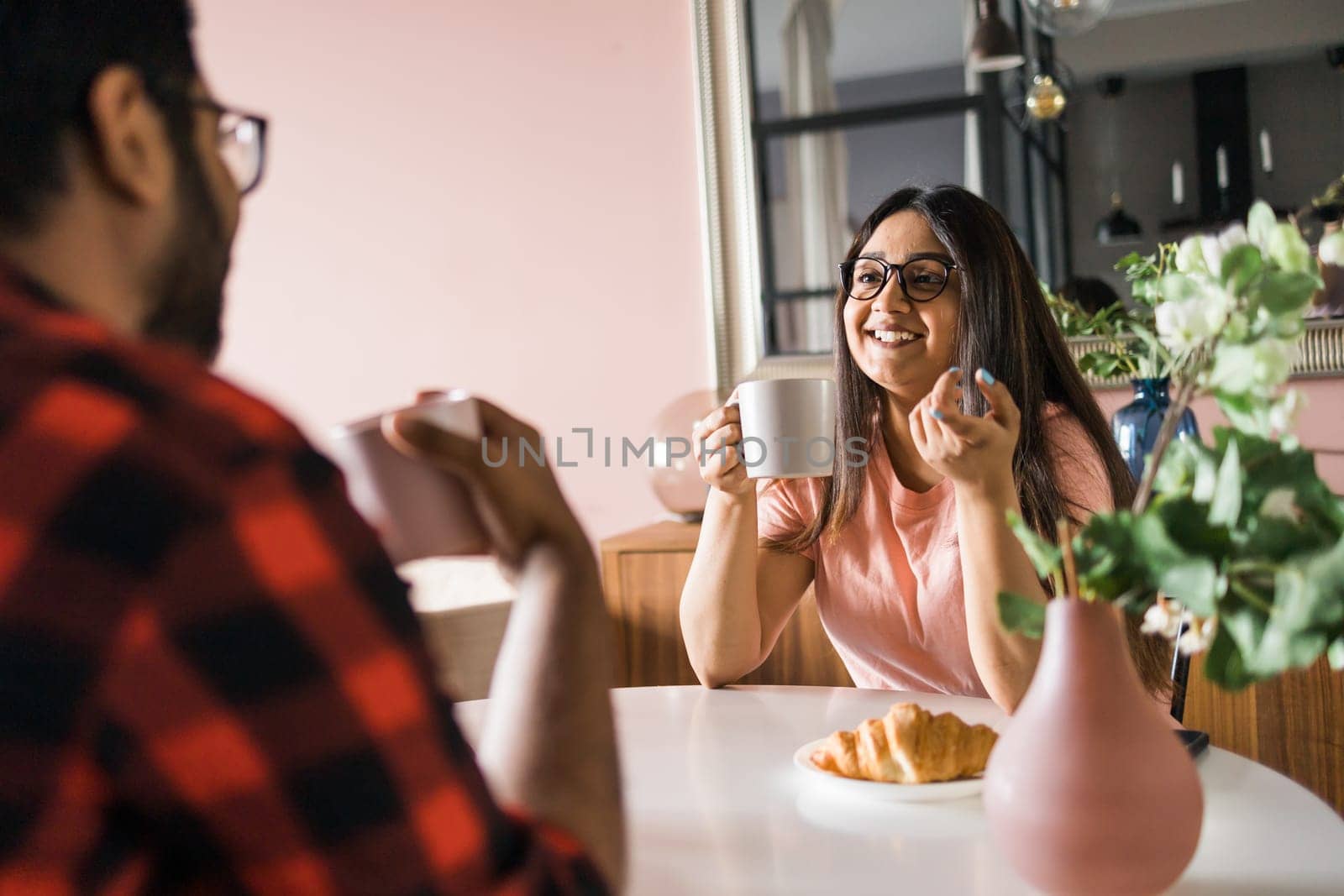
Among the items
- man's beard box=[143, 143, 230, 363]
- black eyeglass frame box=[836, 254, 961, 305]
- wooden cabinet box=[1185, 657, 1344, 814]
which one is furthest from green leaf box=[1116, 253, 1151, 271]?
man's beard box=[143, 143, 230, 363]

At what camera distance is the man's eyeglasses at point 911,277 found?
165 cm

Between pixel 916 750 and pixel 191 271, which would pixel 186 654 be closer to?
pixel 191 271

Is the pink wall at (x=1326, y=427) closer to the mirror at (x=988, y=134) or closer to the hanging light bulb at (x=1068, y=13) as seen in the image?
the mirror at (x=988, y=134)

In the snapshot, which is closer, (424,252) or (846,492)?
(846,492)

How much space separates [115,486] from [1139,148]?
7.72ft

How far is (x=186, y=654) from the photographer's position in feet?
1.27

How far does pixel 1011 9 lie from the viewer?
97.2 inches

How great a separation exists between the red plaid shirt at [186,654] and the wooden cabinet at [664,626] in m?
1.93

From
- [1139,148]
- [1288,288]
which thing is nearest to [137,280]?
[1288,288]

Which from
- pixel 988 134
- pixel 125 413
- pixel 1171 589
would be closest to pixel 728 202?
pixel 988 134

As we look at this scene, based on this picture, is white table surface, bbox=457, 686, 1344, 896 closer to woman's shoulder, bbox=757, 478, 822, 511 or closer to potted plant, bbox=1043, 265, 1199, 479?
woman's shoulder, bbox=757, 478, 822, 511

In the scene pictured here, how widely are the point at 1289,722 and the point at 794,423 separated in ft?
4.08

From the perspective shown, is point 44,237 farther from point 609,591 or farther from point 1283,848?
point 609,591

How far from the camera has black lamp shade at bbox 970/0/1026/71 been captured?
244 centimetres
